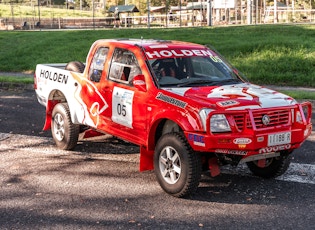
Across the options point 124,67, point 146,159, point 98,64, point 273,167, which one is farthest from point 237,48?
point 146,159

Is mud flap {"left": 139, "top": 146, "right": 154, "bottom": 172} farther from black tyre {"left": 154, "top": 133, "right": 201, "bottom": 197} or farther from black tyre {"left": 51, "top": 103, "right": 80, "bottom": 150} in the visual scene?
black tyre {"left": 51, "top": 103, "right": 80, "bottom": 150}

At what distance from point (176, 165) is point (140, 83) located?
3.96 ft

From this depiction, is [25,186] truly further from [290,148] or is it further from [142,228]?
[290,148]

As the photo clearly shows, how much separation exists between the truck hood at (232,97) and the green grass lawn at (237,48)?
9982mm

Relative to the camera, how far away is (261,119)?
5.86 metres

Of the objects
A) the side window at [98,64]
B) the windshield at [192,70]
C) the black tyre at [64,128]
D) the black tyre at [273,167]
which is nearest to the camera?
the black tyre at [273,167]

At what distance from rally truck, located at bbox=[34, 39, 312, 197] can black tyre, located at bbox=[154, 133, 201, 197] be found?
0.04ft

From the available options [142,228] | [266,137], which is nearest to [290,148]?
[266,137]

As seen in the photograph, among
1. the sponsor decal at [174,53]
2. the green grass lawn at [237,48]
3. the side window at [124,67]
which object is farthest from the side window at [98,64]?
the green grass lawn at [237,48]

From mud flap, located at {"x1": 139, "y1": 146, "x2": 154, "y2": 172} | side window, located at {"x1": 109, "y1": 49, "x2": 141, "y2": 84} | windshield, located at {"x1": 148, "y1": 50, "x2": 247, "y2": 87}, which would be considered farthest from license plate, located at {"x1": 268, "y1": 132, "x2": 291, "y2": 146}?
side window, located at {"x1": 109, "y1": 49, "x2": 141, "y2": 84}

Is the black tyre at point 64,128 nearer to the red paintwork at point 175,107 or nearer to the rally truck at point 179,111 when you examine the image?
the rally truck at point 179,111

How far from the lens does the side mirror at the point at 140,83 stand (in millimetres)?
6592

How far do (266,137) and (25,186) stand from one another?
3.18 metres

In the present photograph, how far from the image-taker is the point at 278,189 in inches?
253
